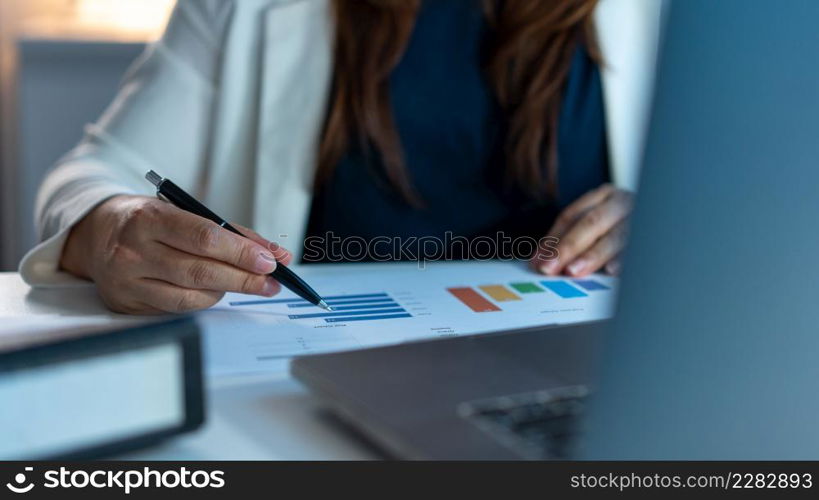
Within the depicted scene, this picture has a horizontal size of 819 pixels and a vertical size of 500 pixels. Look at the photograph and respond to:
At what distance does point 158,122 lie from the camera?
798 mm

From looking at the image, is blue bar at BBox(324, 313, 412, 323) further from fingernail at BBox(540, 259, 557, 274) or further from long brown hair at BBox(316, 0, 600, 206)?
long brown hair at BBox(316, 0, 600, 206)

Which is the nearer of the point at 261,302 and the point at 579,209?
the point at 261,302

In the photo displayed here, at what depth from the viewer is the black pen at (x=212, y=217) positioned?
500 mm

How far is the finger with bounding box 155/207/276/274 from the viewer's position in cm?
48

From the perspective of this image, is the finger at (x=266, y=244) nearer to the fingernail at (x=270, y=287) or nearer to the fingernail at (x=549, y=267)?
the fingernail at (x=270, y=287)

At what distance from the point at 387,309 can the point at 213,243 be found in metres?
0.11

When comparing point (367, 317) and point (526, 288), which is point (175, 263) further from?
point (526, 288)

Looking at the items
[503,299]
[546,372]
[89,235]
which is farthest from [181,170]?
[546,372]

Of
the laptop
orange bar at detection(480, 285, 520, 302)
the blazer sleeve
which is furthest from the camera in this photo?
the blazer sleeve

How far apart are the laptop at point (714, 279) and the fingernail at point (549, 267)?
31cm

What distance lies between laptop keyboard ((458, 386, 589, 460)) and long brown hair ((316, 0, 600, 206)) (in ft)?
1.76

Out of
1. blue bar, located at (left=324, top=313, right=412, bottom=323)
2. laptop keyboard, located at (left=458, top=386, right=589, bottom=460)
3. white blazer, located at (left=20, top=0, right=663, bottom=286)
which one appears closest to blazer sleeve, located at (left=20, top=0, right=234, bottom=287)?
white blazer, located at (left=20, top=0, right=663, bottom=286)

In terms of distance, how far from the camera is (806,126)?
29 cm

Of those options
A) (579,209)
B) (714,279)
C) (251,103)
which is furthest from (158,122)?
(714,279)
